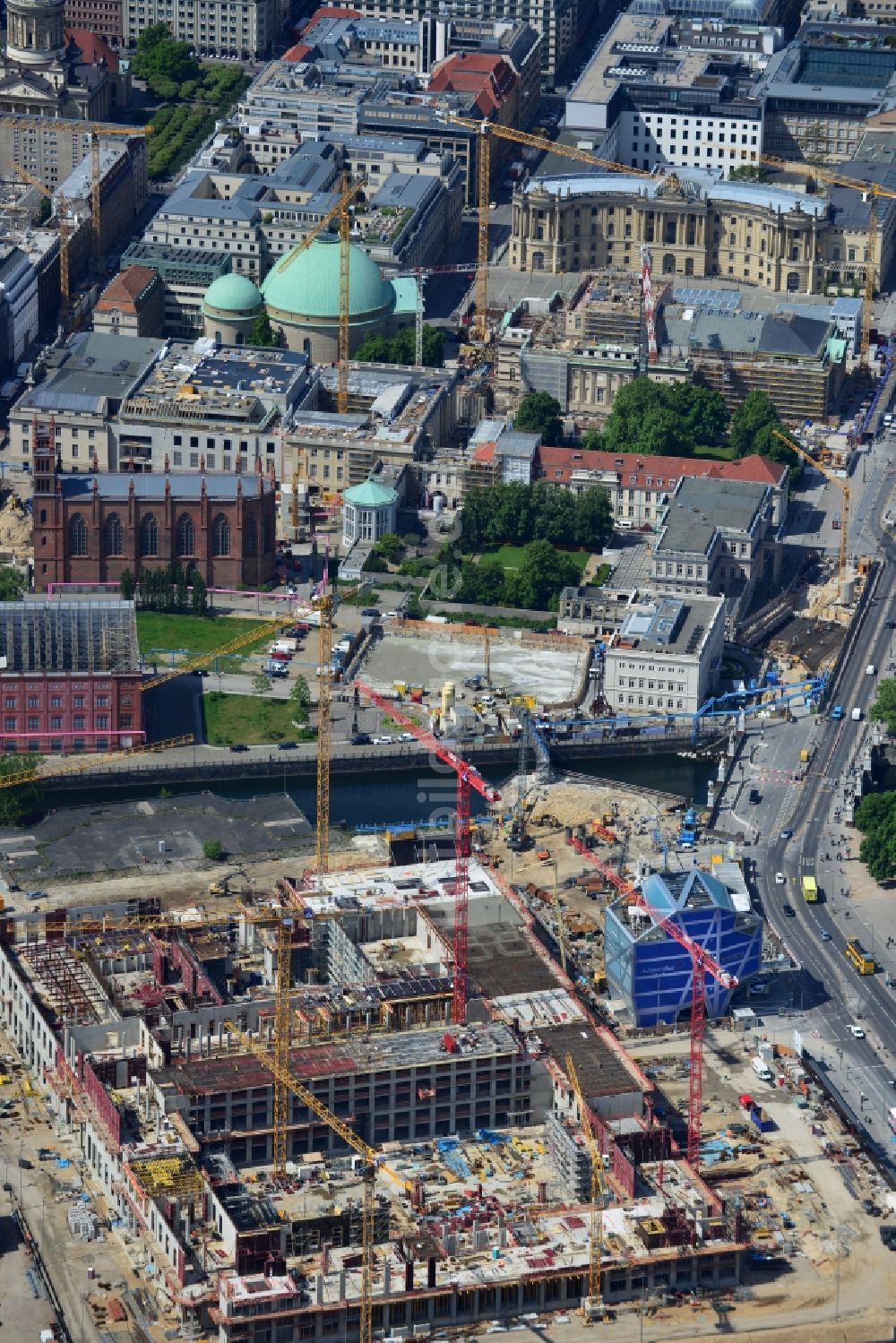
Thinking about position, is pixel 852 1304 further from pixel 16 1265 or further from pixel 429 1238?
pixel 16 1265

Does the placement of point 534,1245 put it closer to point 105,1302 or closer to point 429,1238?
point 429,1238

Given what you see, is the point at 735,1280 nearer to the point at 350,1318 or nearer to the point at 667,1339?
the point at 667,1339


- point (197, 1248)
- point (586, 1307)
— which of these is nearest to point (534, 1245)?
point (586, 1307)

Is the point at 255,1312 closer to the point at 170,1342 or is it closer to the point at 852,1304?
the point at 170,1342

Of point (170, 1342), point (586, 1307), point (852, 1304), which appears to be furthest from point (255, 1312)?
point (852, 1304)

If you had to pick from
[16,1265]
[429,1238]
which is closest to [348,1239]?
[429,1238]

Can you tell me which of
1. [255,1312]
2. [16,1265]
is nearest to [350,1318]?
[255,1312]
